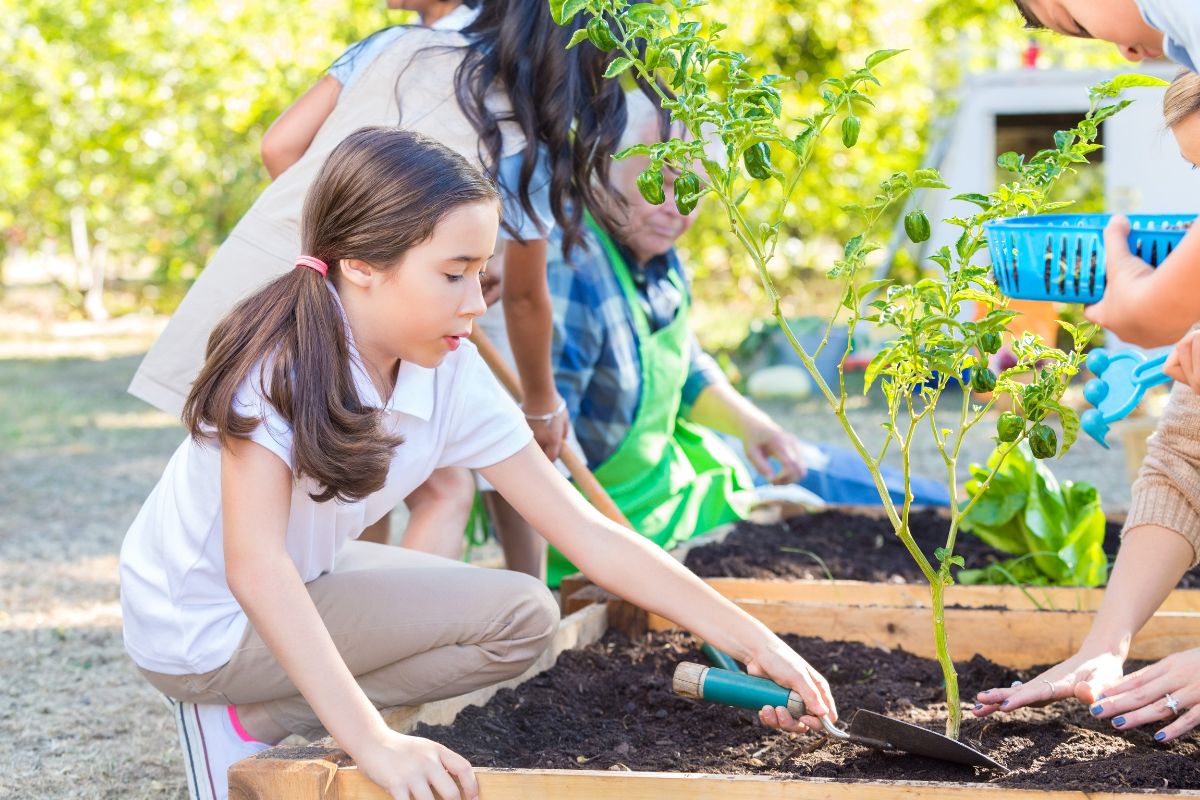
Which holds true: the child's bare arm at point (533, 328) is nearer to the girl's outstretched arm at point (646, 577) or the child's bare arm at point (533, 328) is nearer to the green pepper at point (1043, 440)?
the girl's outstretched arm at point (646, 577)

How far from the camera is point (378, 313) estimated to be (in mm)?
1752

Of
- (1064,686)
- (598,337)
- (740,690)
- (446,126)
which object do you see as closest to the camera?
(740,690)

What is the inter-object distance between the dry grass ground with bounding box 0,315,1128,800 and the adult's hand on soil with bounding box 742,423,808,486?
1542 mm

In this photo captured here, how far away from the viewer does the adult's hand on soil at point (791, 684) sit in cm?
170

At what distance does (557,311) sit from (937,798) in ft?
6.47

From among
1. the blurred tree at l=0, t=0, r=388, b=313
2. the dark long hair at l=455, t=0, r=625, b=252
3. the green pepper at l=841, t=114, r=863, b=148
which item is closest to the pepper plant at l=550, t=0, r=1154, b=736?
the green pepper at l=841, t=114, r=863, b=148

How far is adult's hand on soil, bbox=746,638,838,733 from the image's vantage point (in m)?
1.70

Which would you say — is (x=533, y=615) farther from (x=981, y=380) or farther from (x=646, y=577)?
(x=981, y=380)

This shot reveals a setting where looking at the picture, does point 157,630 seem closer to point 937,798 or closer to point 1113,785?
point 937,798

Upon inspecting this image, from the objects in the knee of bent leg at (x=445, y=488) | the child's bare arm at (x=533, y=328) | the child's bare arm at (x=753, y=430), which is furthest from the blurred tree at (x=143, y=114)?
the knee of bent leg at (x=445, y=488)

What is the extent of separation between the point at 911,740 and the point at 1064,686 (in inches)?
12.1

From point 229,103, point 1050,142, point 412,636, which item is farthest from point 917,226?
point 229,103

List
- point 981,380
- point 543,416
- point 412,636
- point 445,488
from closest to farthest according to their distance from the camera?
point 981,380 < point 412,636 < point 445,488 < point 543,416

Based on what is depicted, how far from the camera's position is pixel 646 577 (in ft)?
6.07
